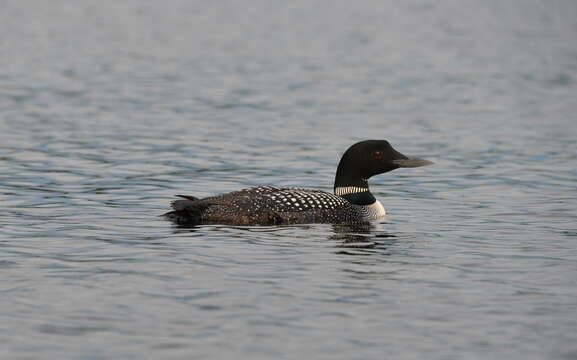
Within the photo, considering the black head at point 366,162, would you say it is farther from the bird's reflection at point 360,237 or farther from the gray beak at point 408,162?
the bird's reflection at point 360,237

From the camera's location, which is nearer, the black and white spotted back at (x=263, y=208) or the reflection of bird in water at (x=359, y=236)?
the reflection of bird in water at (x=359, y=236)

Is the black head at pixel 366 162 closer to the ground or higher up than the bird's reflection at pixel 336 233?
higher up

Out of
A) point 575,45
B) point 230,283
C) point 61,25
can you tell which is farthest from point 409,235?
point 61,25

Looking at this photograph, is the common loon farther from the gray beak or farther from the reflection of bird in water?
the reflection of bird in water

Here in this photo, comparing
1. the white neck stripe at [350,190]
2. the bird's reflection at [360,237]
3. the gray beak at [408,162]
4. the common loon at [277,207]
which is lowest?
the bird's reflection at [360,237]

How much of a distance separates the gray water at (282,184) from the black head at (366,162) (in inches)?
22.4

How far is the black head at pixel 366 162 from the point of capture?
39.7 ft

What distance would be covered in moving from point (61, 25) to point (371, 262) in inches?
1176

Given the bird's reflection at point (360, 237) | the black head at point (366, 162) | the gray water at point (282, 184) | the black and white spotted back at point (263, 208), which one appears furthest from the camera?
the black head at point (366, 162)

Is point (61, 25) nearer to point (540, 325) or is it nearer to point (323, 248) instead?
point (323, 248)

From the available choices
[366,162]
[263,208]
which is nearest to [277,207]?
[263,208]

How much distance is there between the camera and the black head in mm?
12086

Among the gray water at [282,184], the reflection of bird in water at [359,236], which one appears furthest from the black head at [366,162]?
the reflection of bird in water at [359,236]

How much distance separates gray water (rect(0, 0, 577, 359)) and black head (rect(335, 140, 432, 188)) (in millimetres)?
568
